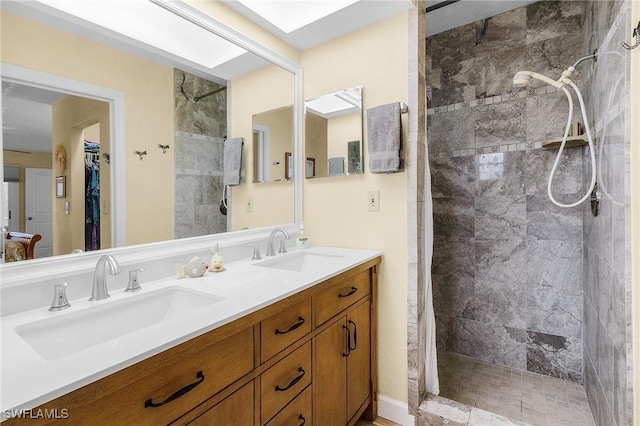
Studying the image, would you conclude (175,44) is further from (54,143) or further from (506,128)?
(506,128)

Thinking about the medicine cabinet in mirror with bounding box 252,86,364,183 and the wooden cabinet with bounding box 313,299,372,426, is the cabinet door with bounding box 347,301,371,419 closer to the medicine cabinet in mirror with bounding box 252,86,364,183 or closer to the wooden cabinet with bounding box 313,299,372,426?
the wooden cabinet with bounding box 313,299,372,426

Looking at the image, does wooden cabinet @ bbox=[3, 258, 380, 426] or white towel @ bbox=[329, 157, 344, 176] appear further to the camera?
white towel @ bbox=[329, 157, 344, 176]

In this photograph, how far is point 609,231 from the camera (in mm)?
1416

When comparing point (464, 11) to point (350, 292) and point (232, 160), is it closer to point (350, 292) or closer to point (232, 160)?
point (232, 160)

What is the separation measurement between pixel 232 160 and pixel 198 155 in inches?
8.2

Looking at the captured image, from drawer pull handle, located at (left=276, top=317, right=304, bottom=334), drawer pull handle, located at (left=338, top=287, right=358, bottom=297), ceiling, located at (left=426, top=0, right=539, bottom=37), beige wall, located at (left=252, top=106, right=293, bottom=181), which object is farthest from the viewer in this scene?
ceiling, located at (left=426, top=0, right=539, bottom=37)

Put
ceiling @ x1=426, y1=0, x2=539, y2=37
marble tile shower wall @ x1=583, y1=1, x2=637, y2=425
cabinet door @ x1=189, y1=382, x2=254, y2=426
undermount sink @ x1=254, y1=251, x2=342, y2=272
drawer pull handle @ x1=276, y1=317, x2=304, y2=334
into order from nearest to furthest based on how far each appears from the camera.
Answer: cabinet door @ x1=189, y1=382, x2=254, y2=426
drawer pull handle @ x1=276, y1=317, x2=304, y2=334
marble tile shower wall @ x1=583, y1=1, x2=637, y2=425
undermount sink @ x1=254, y1=251, x2=342, y2=272
ceiling @ x1=426, y1=0, x2=539, y2=37

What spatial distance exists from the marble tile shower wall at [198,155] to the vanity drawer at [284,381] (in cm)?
76

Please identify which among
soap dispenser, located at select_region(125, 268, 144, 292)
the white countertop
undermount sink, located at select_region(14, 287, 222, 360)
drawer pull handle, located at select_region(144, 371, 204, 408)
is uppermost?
soap dispenser, located at select_region(125, 268, 144, 292)

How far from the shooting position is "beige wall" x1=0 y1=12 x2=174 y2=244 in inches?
39.0

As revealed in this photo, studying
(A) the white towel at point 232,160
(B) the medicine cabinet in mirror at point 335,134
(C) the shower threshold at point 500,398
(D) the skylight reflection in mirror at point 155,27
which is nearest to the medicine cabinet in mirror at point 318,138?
(B) the medicine cabinet in mirror at point 335,134

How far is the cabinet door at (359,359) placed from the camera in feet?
4.90

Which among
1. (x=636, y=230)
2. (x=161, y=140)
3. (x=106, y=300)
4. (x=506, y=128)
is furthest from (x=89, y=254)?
(x=506, y=128)

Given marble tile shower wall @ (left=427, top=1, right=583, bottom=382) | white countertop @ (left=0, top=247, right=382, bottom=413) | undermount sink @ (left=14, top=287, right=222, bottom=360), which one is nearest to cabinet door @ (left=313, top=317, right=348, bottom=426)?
white countertop @ (left=0, top=247, right=382, bottom=413)
